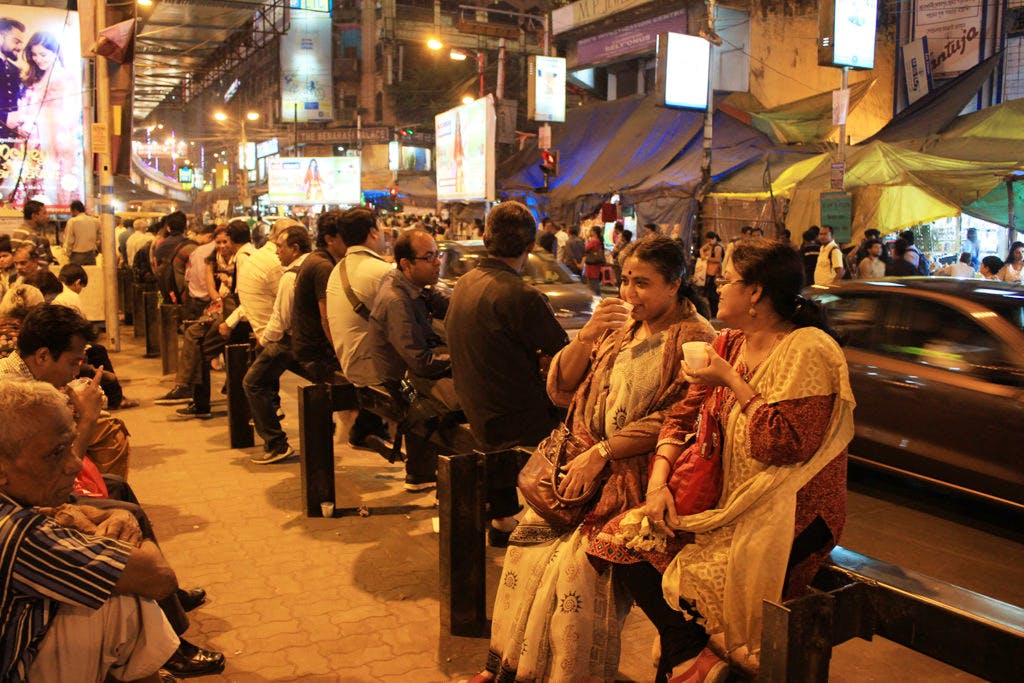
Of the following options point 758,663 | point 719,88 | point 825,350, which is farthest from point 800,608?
point 719,88

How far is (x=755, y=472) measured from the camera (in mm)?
2902

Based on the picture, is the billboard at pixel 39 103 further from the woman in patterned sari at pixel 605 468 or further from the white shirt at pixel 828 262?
the woman in patterned sari at pixel 605 468

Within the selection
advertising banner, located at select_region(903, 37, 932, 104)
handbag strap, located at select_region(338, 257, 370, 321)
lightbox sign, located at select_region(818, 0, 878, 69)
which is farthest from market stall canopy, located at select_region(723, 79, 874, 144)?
handbag strap, located at select_region(338, 257, 370, 321)

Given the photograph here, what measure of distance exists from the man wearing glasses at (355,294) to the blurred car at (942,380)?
374cm

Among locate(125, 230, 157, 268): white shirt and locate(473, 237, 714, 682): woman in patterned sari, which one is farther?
locate(125, 230, 157, 268): white shirt

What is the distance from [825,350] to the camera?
9.20 ft

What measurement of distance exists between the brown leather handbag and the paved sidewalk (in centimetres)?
110

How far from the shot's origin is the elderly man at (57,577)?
2.54 m

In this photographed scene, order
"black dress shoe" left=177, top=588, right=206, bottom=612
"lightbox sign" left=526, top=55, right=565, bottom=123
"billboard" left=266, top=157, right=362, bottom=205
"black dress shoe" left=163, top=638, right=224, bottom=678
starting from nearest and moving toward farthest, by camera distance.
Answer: "black dress shoe" left=163, top=638, right=224, bottom=678, "black dress shoe" left=177, top=588, right=206, bottom=612, "lightbox sign" left=526, top=55, right=565, bottom=123, "billboard" left=266, top=157, right=362, bottom=205

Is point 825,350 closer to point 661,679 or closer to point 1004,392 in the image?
point 661,679

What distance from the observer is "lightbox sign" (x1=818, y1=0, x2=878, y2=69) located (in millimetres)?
17344

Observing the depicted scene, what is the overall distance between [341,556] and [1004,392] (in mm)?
4460

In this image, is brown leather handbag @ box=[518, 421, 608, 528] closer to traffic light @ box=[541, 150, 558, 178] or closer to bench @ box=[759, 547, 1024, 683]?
bench @ box=[759, 547, 1024, 683]

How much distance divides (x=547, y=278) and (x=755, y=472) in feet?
34.6
